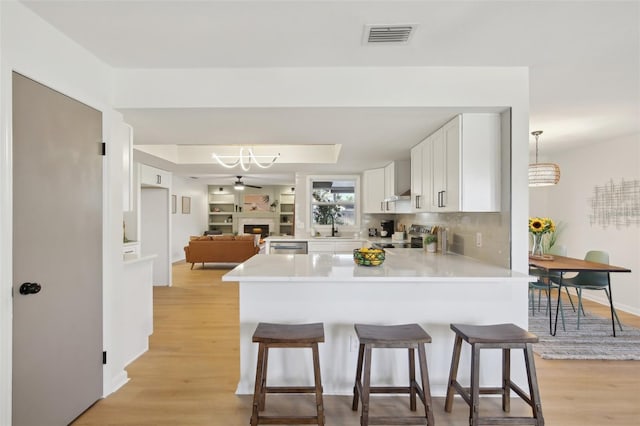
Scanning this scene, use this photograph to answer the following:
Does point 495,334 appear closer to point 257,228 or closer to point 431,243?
point 431,243

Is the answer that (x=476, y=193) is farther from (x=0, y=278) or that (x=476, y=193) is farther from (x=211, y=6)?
(x=0, y=278)

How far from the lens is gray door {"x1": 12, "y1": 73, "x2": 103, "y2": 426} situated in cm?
175

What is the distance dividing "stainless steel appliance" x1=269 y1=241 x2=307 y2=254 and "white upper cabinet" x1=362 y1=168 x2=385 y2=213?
1.33 m

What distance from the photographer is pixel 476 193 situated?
2.59m

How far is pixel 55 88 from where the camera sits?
1.94 metres

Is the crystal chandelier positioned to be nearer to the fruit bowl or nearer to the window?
the window

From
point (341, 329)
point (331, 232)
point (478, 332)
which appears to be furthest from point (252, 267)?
point (331, 232)

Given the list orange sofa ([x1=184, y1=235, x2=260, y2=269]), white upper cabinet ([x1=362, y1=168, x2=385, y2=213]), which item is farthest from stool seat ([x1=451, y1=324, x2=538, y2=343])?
orange sofa ([x1=184, y1=235, x2=260, y2=269])

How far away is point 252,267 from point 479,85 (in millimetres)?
2143

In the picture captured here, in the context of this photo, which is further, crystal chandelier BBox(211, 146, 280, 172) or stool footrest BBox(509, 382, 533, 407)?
crystal chandelier BBox(211, 146, 280, 172)

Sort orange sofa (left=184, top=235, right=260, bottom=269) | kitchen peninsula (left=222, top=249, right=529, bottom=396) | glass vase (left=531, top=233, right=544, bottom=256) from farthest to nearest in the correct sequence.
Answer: orange sofa (left=184, top=235, right=260, bottom=269) → glass vase (left=531, top=233, right=544, bottom=256) → kitchen peninsula (left=222, top=249, right=529, bottom=396)

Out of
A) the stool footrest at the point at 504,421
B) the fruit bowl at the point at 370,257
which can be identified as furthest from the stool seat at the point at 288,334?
the stool footrest at the point at 504,421

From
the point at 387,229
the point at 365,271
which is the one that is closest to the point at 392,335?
the point at 365,271

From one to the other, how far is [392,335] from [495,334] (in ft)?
2.02
